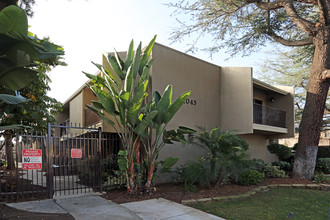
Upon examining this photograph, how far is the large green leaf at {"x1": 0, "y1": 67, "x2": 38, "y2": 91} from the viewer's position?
5.49 metres

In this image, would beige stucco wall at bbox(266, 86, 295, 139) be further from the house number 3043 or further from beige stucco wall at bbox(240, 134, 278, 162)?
the house number 3043

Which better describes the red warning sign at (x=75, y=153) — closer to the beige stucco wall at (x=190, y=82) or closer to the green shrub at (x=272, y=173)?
the beige stucco wall at (x=190, y=82)

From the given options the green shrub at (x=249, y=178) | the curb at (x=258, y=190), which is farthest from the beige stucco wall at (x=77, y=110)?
the curb at (x=258, y=190)

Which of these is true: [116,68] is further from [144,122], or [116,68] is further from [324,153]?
[324,153]

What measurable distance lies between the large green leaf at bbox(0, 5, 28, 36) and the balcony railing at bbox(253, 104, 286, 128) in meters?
12.4

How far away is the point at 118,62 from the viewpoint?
30.6 ft

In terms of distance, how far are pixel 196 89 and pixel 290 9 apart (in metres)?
5.93

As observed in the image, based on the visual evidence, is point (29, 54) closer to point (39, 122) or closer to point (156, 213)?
point (156, 213)

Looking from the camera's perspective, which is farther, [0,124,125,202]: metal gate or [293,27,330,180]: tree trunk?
[293,27,330,180]: tree trunk

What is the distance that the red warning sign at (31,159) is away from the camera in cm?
780

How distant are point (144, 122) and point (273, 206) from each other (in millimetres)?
4490

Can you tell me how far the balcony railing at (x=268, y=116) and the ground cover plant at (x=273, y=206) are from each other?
5.59 metres

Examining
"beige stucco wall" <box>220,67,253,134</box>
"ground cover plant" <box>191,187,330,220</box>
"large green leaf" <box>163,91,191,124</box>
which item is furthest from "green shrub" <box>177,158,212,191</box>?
"beige stucco wall" <box>220,67,253,134</box>

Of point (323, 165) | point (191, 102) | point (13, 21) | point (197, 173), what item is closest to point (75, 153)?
point (197, 173)
